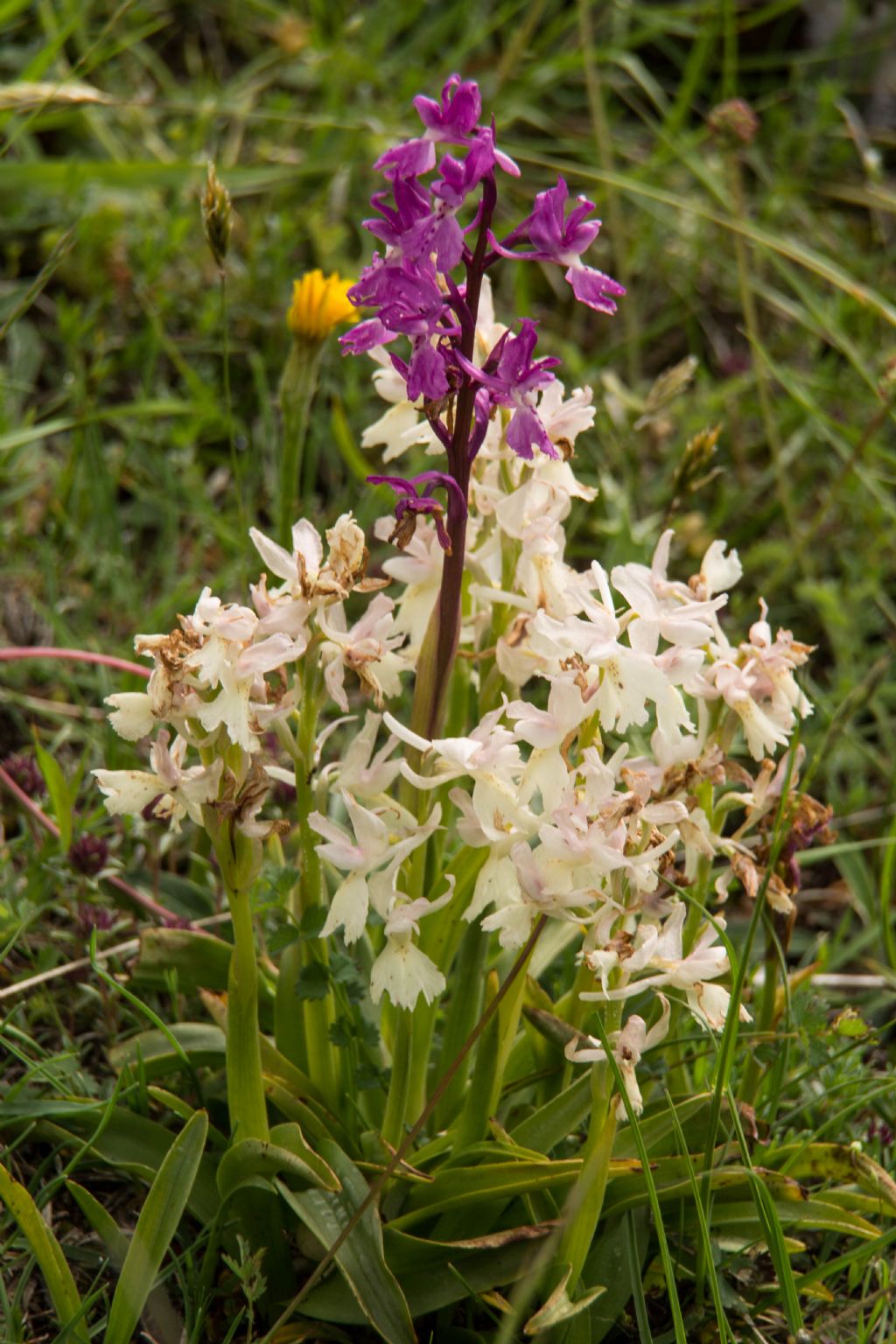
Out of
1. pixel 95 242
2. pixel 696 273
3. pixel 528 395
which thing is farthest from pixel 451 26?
pixel 528 395

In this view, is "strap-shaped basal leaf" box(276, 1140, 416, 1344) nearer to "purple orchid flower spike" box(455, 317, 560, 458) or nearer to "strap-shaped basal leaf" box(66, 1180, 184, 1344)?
"strap-shaped basal leaf" box(66, 1180, 184, 1344)

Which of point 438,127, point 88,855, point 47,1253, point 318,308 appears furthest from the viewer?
point 318,308

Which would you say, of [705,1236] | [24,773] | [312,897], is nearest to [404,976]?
[312,897]

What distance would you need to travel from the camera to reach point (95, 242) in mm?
3555

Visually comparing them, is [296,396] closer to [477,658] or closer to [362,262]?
[477,658]

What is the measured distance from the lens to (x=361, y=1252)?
1.54 m

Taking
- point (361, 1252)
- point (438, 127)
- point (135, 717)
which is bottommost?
point (361, 1252)

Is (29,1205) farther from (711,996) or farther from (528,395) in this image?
(528,395)

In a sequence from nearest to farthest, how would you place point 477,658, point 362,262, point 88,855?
point 477,658
point 88,855
point 362,262

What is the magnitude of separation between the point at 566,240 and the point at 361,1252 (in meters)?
1.09

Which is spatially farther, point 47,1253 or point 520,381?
point 47,1253

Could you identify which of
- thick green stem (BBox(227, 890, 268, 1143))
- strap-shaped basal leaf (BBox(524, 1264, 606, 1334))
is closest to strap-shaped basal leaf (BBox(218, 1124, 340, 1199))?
thick green stem (BBox(227, 890, 268, 1143))

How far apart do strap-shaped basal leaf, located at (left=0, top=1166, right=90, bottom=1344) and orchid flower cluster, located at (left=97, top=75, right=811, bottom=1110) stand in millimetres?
428

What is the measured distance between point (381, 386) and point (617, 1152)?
950mm
